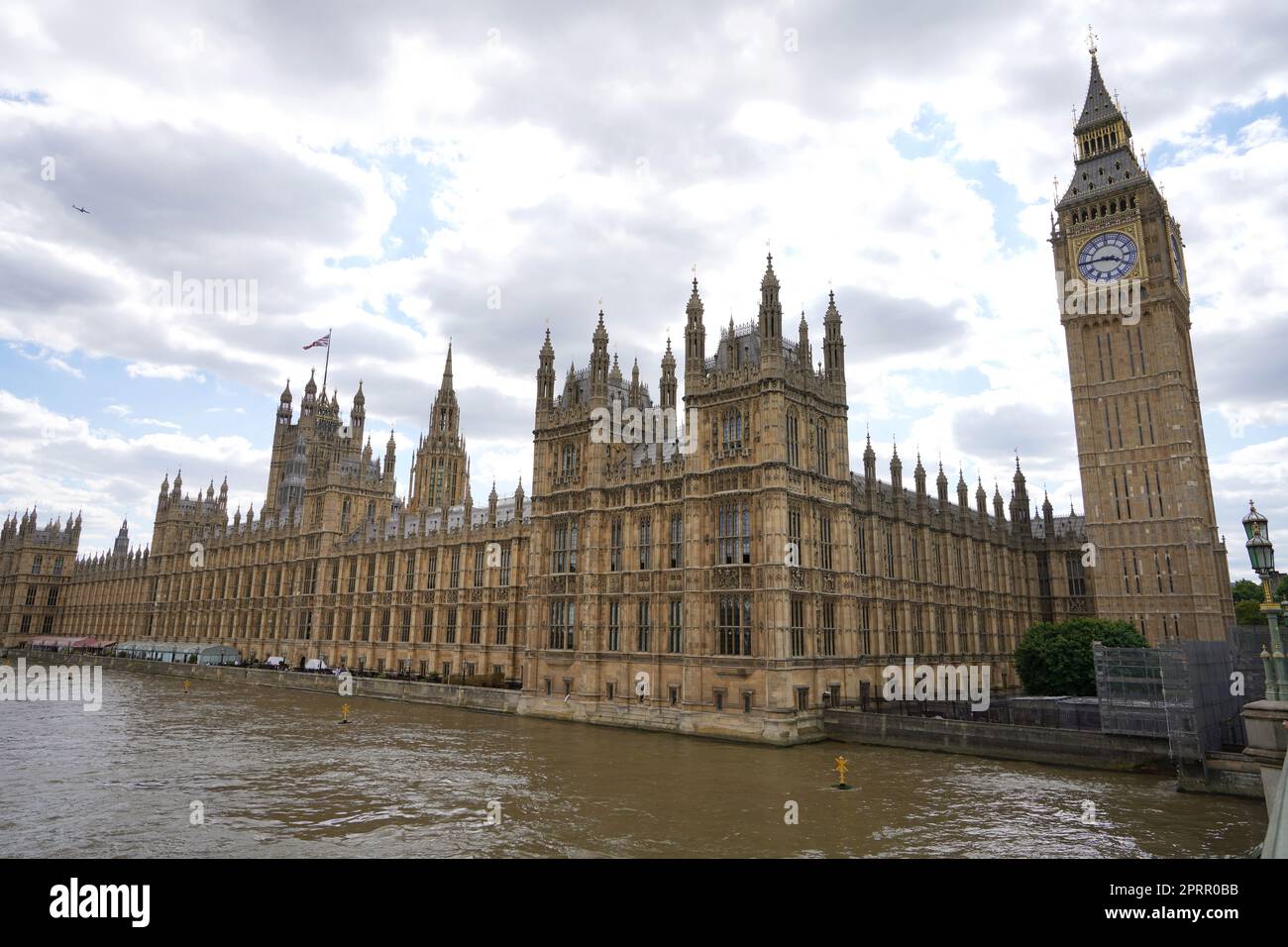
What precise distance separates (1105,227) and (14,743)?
93527mm

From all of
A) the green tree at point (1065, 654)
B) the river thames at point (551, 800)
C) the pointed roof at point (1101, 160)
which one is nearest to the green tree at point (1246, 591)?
the pointed roof at point (1101, 160)

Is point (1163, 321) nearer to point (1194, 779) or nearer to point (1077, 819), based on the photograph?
point (1194, 779)

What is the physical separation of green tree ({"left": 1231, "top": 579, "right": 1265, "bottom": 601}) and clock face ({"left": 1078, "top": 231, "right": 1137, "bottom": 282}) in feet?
183

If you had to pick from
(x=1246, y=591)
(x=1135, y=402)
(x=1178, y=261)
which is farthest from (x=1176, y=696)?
(x=1246, y=591)

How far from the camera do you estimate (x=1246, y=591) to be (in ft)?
338

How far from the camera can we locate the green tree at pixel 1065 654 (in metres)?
47.6

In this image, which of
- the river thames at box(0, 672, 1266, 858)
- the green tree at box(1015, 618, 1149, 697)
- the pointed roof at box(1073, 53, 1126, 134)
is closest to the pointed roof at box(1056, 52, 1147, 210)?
the pointed roof at box(1073, 53, 1126, 134)

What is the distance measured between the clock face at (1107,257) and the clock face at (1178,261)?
4.29 meters

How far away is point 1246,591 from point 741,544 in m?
100

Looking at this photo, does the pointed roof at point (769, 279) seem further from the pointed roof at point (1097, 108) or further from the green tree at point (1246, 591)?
the green tree at point (1246, 591)

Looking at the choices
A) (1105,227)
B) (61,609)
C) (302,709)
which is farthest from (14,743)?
(61,609)

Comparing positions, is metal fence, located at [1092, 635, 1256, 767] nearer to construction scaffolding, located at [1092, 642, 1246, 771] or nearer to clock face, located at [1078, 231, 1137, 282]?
construction scaffolding, located at [1092, 642, 1246, 771]
